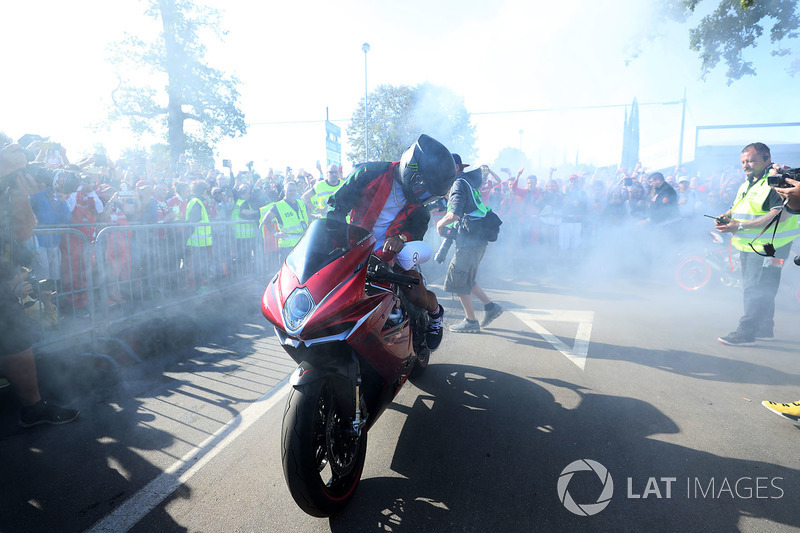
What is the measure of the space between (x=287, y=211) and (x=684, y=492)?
6.70 meters

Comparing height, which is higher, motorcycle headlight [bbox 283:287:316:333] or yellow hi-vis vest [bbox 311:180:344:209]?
yellow hi-vis vest [bbox 311:180:344:209]

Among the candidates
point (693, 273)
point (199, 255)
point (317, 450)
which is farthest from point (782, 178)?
point (199, 255)

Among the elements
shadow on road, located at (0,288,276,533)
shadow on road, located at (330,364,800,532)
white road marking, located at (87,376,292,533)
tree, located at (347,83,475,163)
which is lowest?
shadow on road, located at (0,288,276,533)

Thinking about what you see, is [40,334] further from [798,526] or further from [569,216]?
[569,216]

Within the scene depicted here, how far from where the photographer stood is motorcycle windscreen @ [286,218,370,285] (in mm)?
2311

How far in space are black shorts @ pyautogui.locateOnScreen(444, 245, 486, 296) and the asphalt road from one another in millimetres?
749

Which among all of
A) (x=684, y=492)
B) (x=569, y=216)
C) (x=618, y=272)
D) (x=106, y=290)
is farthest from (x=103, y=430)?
(x=569, y=216)

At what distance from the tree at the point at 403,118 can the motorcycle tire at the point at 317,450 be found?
22.0 metres

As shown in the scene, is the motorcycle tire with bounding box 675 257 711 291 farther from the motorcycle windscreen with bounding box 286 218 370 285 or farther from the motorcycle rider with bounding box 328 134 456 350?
the motorcycle windscreen with bounding box 286 218 370 285

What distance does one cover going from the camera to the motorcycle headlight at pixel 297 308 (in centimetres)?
214

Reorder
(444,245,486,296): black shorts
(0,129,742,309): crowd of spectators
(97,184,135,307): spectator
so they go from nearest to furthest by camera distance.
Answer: (97,184,135,307): spectator, (0,129,742,309): crowd of spectators, (444,245,486,296): black shorts

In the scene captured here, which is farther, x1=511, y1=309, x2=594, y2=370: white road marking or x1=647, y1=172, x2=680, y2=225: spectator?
x1=647, y1=172, x2=680, y2=225: spectator

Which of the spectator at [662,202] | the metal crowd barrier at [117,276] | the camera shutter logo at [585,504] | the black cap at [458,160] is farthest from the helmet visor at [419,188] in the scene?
the spectator at [662,202]

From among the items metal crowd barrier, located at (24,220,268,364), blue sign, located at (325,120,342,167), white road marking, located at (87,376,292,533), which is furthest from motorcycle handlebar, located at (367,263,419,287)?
blue sign, located at (325,120,342,167)
